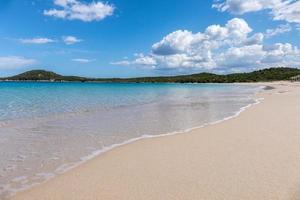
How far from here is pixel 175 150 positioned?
7773 mm

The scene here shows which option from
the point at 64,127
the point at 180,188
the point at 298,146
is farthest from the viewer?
the point at 64,127

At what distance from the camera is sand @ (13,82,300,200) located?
4805 mm

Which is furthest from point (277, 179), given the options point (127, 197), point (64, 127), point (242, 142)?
point (64, 127)

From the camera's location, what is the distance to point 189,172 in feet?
19.1

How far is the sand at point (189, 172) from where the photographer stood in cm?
480

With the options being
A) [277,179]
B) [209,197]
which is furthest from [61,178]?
[277,179]

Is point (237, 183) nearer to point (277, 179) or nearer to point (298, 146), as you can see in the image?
point (277, 179)

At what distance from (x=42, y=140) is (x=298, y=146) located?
787 centimetres

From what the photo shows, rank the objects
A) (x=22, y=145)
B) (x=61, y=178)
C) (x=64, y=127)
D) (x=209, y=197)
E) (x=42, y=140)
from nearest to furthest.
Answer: (x=209, y=197) < (x=61, y=178) < (x=22, y=145) < (x=42, y=140) < (x=64, y=127)

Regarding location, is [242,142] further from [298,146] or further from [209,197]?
[209,197]

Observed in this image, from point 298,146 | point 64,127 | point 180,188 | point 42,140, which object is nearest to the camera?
point 180,188

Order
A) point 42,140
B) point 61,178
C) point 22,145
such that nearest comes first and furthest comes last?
1. point 61,178
2. point 22,145
3. point 42,140

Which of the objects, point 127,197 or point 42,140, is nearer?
point 127,197

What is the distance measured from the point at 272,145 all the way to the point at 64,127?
8.57m
